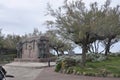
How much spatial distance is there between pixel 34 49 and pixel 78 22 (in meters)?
19.1

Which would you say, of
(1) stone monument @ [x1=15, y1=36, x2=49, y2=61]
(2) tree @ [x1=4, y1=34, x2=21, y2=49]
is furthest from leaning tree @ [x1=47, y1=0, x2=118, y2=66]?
(2) tree @ [x1=4, y1=34, x2=21, y2=49]

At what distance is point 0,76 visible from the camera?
24.4 ft

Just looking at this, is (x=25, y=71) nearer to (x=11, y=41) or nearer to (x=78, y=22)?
(x=78, y=22)

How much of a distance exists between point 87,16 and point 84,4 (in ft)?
6.06

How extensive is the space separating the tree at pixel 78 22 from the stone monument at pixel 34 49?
1516cm

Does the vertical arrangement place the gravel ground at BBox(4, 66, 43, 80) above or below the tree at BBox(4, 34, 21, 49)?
below

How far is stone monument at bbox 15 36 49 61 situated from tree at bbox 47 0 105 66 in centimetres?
1516

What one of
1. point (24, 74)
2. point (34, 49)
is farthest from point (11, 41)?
point (24, 74)

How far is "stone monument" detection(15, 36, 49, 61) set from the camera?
4794 cm

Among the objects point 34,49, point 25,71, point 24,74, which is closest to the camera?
point 24,74

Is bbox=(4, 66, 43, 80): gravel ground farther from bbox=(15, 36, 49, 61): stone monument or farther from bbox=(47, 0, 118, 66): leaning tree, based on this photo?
bbox=(15, 36, 49, 61): stone monument

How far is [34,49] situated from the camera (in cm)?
4891

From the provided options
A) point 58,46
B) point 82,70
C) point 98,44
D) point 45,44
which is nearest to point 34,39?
point 45,44

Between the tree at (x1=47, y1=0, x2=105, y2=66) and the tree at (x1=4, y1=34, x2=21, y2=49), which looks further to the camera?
the tree at (x1=4, y1=34, x2=21, y2=49)
